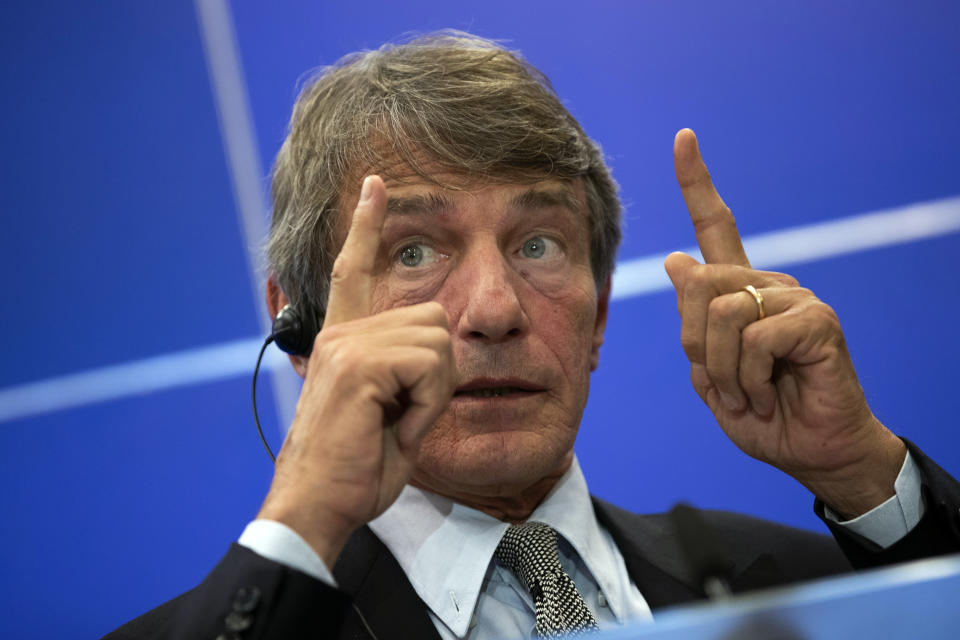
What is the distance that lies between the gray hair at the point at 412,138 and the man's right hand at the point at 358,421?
15.4 inches

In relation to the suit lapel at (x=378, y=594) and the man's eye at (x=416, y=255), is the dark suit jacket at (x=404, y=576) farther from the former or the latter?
the man's eye at (x=416, y=255)

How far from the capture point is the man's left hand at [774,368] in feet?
4.66

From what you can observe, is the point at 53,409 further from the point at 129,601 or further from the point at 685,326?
the point at 685,326

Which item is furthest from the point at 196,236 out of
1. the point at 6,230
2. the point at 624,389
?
the point at 624,389

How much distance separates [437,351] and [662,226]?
1.38 metres

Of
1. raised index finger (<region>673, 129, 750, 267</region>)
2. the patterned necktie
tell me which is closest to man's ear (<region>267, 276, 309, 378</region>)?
the patterned necktie

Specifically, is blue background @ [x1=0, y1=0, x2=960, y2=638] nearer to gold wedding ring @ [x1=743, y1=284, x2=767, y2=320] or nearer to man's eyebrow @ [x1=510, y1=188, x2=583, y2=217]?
man's eyebrow @ [x1=510, y1=188, x2=583, y2=217]

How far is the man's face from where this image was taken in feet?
4.87

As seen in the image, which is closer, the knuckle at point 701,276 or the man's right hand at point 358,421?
the man's right hand at point 358,421

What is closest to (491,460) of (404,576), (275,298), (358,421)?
(404,576)

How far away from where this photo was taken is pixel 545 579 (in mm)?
1424

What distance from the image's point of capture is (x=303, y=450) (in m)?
1.19

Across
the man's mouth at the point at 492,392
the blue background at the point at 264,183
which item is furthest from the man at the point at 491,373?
the blue background at the point at 264,183

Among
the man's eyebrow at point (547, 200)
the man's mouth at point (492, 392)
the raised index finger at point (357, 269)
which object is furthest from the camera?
the man's eyebrow at point (547, 200)
